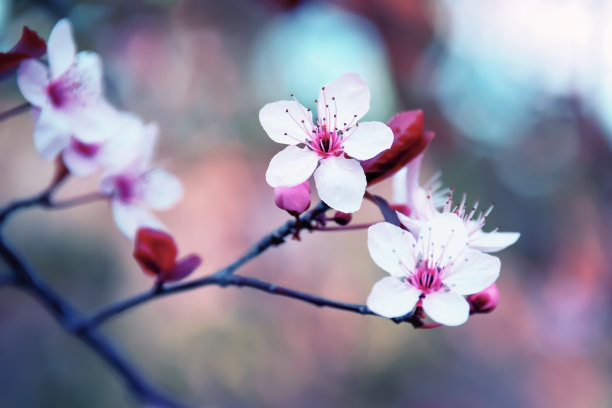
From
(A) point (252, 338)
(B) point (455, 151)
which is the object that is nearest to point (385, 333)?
(A) point (252, 338)

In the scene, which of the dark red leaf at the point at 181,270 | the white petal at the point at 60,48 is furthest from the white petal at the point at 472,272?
the white petal at the point at 60,48

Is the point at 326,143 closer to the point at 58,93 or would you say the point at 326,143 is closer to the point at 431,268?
the point at 431,268

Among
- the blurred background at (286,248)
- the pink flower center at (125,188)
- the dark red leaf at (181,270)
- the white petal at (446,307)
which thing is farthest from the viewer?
the blurred background at (286,248)

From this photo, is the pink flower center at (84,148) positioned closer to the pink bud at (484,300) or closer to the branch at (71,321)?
the branch at (71,321)

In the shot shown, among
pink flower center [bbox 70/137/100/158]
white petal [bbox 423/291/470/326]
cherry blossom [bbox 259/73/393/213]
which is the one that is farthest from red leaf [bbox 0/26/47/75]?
white petal [bbox 423/291/470/326]

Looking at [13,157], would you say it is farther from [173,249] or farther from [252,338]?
[173,249]

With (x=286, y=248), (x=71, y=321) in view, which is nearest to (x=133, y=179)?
(x=71, y=321)
